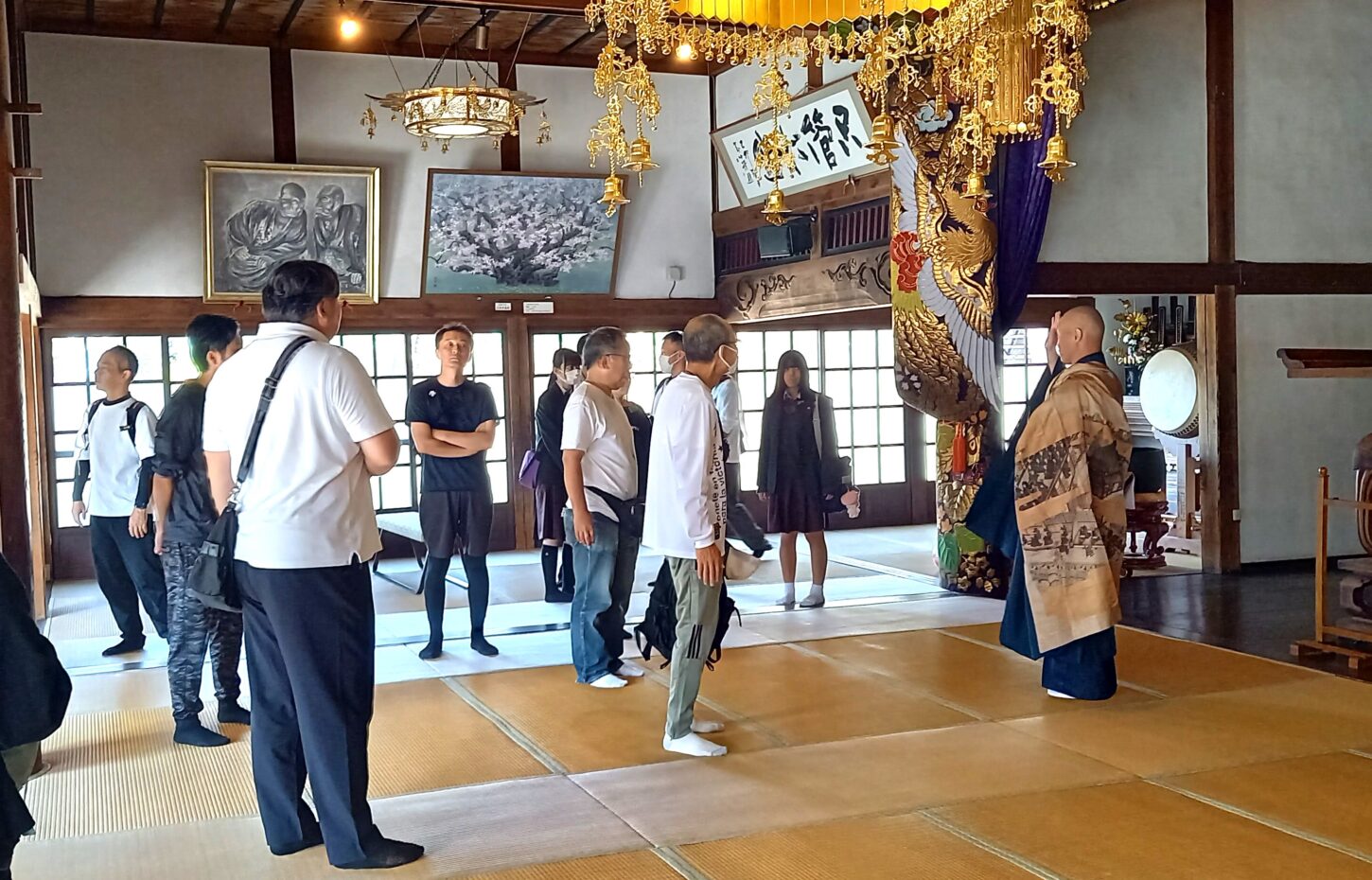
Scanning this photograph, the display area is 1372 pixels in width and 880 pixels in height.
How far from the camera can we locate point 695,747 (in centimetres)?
408

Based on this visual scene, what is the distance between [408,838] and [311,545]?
880mm

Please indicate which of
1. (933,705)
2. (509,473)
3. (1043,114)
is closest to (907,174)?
(1043,114)

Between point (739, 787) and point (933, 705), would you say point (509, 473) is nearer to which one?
point (933, 705)

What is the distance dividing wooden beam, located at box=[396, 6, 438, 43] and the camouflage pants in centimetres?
501

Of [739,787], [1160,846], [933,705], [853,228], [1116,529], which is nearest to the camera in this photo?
[1160,846]

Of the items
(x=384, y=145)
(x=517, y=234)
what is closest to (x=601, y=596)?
(x=517, y=234)

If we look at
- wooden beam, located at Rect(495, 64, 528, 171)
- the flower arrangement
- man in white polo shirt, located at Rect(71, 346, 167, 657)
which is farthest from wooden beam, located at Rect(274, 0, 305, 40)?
the flower arrangement

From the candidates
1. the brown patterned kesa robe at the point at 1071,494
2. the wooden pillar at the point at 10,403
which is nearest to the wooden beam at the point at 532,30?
the wooden pillar at the point at 10,403

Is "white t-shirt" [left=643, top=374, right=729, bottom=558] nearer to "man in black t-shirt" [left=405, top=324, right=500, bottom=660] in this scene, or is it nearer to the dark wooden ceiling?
"man in black t-shirt" [left=405, top=324, right=500, bottom=660]

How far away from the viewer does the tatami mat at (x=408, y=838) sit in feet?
10.4

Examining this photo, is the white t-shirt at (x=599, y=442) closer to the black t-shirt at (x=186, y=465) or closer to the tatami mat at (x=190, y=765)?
the tatami mat at (x=190, y=765)

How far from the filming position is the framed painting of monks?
8.69m

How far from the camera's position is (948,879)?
9.95ft

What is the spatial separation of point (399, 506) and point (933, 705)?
5.93 meters
